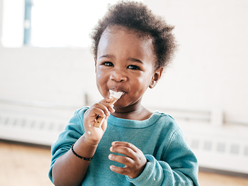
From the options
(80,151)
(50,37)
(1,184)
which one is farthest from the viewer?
(50,37)

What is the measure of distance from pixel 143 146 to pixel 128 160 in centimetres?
14

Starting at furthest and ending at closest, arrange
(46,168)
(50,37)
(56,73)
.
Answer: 1. (50,37)
2. (56,73)
3. (46,168)

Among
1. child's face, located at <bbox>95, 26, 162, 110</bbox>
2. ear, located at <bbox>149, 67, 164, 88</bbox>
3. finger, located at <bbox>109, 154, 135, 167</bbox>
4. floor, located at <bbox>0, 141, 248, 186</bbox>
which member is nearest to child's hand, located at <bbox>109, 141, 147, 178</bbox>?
finger, located at <bbox>109, 154, 135, 167</bbox>

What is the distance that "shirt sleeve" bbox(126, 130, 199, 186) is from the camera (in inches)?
21.2

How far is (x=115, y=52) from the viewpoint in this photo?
62 centimetres

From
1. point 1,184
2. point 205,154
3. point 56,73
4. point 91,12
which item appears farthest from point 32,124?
point 205,154

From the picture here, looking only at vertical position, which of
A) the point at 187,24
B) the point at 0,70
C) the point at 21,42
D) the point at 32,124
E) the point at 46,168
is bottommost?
the point at 46,168

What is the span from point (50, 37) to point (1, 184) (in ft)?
4.19

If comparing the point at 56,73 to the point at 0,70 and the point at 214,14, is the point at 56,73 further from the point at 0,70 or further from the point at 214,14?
the point at 214,14

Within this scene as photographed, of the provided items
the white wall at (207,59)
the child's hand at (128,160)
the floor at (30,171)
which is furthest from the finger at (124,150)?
the white wall at (207,59)

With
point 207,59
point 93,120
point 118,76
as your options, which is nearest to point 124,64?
point 118,76

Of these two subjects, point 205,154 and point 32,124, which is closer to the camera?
point 205,154

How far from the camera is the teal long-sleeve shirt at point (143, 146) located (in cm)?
62

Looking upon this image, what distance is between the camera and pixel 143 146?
25.1 inches
